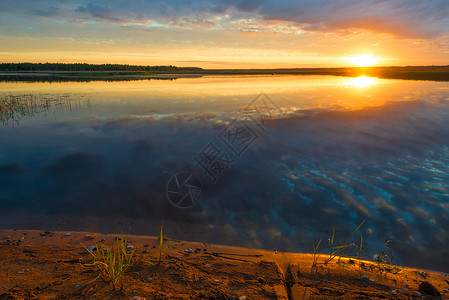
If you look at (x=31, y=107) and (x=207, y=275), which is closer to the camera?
(x=207, y=275)

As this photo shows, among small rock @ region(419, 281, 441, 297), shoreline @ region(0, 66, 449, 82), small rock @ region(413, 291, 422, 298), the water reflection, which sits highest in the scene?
shoreline @ region(0, 66, 449, 82)

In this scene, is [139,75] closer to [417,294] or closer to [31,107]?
[31,107]

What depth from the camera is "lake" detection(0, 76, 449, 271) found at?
586 centimetres

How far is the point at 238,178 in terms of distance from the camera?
8555 millimetres

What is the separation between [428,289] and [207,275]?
339 cm

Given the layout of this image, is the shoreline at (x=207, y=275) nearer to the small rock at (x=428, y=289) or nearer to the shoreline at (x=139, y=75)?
the small rock at (x=428, y=289)

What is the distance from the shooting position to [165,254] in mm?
4613

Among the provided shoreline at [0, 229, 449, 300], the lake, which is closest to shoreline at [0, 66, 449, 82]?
the lake

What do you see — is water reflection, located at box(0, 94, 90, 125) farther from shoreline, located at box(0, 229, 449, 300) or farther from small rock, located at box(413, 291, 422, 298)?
small rock, located at box(413, 291, 422, 298)

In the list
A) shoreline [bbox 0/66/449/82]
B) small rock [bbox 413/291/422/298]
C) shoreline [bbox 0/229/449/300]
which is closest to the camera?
shoreline [bbox 0/229/449/300]

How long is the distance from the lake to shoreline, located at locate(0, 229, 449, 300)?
23.7 inches

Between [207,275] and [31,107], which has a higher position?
[31,107]

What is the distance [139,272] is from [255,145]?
8.48m

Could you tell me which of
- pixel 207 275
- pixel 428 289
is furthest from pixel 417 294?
pixel 207 275
